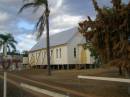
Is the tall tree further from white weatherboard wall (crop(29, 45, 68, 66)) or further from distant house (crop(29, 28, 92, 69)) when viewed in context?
white weatherboard wall (crop(29, 45, 68, 66))

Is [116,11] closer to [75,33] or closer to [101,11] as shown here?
[101,11]

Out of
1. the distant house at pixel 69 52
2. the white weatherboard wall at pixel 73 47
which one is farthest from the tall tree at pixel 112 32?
the white weatherboard wall at pixel 73 47

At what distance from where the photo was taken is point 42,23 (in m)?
42.7

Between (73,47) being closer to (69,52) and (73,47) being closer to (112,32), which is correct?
(69,52)

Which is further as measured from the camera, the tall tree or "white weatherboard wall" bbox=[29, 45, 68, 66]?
"white weatherboard wall" bbox=[29, 45, 68, 66]

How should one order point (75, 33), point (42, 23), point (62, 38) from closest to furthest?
point (42, 23), point (75, 33), point (62, 38)

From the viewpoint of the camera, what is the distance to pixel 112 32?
63.2ft

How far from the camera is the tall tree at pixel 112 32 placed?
18422 millimetres

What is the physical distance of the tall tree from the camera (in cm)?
1842

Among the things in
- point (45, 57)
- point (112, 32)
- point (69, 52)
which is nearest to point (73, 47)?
point (69, 52)

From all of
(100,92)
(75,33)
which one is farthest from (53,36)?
(100,92)

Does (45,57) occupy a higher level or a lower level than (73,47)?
lower

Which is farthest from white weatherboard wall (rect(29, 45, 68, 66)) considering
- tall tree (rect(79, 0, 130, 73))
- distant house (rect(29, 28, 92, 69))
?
tall tree (rect(79, 0, 130, 73))

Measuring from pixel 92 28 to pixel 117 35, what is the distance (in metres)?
1.22
